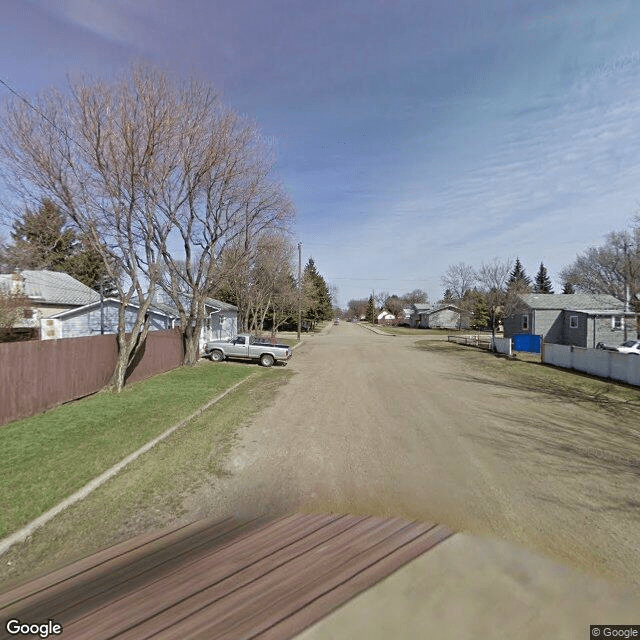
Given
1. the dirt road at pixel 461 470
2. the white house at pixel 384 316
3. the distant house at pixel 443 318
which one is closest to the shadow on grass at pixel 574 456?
the dirt road at pixel 461 470

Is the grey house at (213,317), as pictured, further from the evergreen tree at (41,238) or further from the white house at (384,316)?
the white house at (384,316)

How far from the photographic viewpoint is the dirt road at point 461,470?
4.14m

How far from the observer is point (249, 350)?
20734 mm

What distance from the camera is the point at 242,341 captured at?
69.2ft

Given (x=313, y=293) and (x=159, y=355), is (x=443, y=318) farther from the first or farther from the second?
(x=159, y=355)

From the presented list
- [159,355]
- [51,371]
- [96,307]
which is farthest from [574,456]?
[96,307]

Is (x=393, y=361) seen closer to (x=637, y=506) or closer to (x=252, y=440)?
(x=252, y=440)

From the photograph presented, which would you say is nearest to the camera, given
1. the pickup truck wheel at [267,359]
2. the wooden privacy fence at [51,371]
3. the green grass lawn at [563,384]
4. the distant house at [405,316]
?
the wooden privacy fence at [51,371]

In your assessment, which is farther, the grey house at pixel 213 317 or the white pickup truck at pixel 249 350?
the grey house at pixel 213 317

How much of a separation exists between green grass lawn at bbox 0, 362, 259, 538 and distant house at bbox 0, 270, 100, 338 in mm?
17349

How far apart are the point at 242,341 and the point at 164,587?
18307 millimetres

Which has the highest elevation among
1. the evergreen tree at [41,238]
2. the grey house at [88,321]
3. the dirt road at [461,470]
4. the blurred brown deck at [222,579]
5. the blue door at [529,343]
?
the evergreen tree at [41,238]

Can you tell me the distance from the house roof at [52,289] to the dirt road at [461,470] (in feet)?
84.8

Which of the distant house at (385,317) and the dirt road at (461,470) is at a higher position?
the distant house at (385,317)
